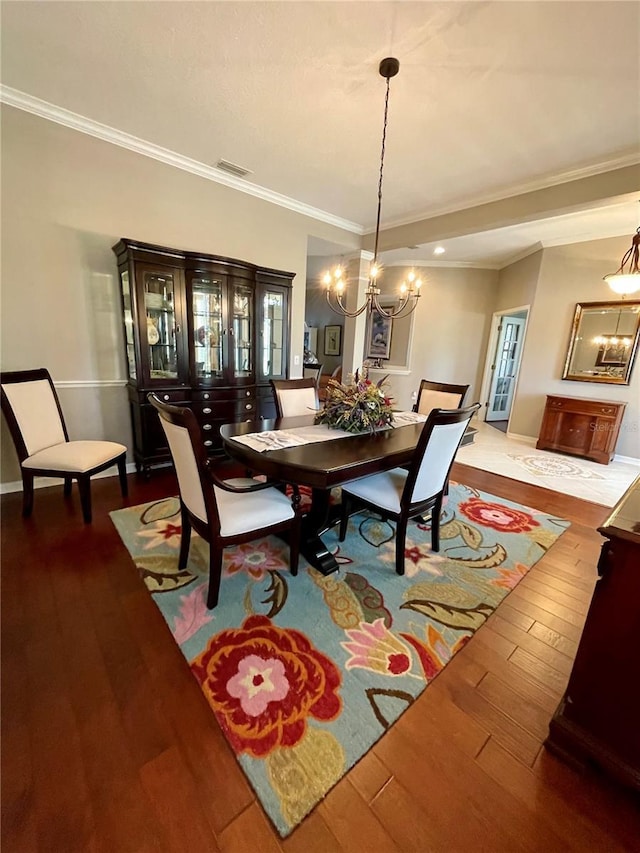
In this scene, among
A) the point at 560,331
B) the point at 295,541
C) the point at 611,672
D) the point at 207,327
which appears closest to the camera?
the point at 611,672

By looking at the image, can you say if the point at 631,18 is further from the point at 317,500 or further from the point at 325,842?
the point at 325,842

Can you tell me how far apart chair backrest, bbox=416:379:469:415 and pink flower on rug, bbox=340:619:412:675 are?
2.01 metres

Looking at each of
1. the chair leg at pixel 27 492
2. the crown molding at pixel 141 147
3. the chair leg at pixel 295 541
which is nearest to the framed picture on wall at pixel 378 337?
the crown molding at pixel 141 147

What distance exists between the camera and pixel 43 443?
8.41 feet

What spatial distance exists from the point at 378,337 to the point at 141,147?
4747mm

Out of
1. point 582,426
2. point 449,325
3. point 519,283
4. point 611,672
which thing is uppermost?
point 519,283

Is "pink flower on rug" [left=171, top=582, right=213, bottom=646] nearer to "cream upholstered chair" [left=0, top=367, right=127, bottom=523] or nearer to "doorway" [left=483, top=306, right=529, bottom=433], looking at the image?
"cream upholstered chair" [left=0, top=367, right=127, bottom=523]

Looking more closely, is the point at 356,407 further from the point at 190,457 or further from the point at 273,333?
the point at 273,333

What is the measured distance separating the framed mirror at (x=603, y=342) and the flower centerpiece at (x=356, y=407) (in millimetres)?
3948

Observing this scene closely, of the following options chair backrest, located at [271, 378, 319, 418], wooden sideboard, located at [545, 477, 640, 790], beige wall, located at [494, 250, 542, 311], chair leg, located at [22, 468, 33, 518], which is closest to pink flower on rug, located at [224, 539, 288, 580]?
chair backrest, located at [271, 378, 319, 418]

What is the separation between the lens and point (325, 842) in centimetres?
95

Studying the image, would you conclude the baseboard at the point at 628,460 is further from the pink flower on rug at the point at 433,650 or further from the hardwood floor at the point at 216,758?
the pink flower on rug at the point at 433,650

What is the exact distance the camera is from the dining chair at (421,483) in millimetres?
1859

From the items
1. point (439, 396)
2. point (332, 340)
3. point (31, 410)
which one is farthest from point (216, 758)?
point (332, 340)
